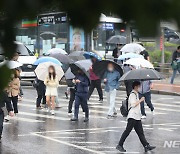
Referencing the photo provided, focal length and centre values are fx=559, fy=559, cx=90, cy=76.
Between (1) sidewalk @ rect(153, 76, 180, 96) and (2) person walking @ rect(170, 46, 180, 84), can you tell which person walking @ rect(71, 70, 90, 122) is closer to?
(1) sidewalk @ rect(153, 76, 180, 96)

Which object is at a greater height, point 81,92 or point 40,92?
point 81,92

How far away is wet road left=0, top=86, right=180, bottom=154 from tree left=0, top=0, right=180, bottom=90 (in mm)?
8686

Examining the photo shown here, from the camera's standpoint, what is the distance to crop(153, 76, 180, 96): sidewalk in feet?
78.2

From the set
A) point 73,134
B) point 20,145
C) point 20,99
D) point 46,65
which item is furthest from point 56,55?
point 20,145

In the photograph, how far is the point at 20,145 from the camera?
1140 cm

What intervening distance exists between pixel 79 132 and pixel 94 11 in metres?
11.5

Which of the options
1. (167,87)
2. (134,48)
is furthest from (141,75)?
(167,87)

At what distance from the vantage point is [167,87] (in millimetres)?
25422

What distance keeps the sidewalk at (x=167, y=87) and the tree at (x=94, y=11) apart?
70.4 ft

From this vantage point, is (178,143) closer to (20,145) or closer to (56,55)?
(20,145)

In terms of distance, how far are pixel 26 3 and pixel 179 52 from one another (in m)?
25.2

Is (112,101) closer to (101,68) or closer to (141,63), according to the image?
(101,68)

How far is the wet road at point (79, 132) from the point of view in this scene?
1106 centimetres

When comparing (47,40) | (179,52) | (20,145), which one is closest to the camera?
(20,145)
